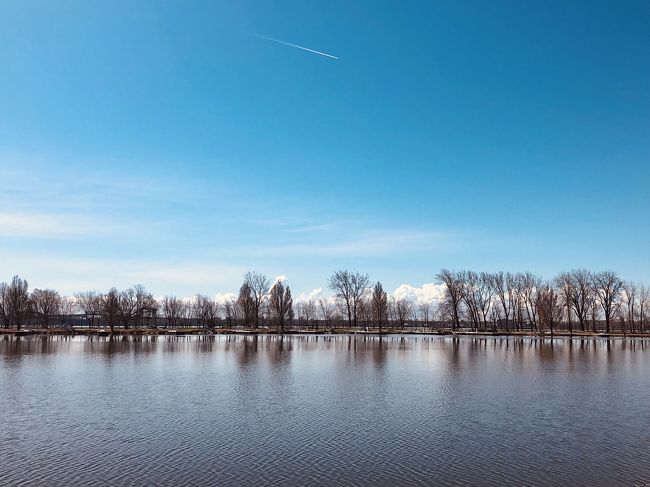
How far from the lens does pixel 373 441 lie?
17172 millimetres

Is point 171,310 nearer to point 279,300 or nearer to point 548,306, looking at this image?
point 279,300

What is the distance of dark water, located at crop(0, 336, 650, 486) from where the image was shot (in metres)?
14.0

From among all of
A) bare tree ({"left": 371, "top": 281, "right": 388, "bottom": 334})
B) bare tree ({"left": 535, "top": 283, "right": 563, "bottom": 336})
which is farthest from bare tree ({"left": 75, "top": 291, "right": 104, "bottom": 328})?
bare tree ({"left": 535, "top": 283, "right": 563, "bottom": 336})

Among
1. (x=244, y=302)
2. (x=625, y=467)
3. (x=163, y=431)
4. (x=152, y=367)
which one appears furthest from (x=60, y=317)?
(x=625, y=467)

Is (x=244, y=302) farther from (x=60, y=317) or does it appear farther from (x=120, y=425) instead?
(x=120, y=425)

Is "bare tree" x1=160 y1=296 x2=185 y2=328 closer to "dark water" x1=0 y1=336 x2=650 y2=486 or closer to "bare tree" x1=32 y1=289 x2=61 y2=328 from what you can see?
"bare tree" x1=32 y1=289 x2=61 y2=328

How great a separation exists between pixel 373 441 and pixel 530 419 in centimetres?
736

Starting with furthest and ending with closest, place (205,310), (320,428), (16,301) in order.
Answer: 1. (205,310)
2. (16,301)
3. (320,428)

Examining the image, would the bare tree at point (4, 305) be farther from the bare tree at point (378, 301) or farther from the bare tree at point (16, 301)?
the bare tree at point (378, 301)

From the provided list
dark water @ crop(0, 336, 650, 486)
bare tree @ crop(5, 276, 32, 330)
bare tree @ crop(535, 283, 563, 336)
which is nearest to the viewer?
dark water @ crop(0, 336, 650, 486)

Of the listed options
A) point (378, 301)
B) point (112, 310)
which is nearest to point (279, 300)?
point (378, 301)

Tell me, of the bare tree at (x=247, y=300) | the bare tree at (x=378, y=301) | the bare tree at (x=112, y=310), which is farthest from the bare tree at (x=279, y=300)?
the bare tree at (x=112, y=310)

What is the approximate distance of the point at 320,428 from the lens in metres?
18.8

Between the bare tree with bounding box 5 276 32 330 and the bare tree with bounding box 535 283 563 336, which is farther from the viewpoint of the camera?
the bare tree with bounding box 5 276 32 330
